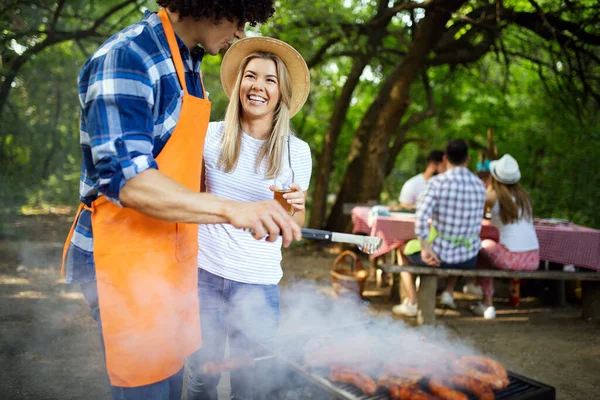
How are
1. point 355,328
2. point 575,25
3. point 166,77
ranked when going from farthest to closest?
1. point 575,25
2. point 355,328
3. point 166,77

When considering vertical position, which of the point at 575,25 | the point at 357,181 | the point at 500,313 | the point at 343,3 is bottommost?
the point at 500,313

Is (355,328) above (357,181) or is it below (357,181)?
below

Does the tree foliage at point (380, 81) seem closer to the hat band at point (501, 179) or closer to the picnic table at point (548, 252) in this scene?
the hat band at point (501, 179)

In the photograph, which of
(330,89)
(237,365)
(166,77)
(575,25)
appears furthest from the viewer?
(330,89)

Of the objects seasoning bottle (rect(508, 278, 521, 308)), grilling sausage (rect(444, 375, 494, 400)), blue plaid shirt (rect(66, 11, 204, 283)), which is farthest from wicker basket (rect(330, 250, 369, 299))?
blue plaid shirt (rect(66, 11, 204, 283))

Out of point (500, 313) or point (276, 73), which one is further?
point (500, 313)

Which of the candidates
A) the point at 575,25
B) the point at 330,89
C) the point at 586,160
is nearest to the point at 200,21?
the point at 575,25

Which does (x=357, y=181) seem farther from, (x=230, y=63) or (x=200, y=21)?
(x=200, y=21)

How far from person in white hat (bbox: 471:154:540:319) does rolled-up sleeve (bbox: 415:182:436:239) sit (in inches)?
40.2

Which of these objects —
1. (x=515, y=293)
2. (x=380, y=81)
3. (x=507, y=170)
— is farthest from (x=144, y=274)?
(x=380, y=81)

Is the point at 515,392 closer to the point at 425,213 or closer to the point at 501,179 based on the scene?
the point at 425,213

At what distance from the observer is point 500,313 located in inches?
244

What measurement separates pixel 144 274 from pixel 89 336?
3.64 metres

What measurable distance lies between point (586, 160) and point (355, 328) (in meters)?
8.12
